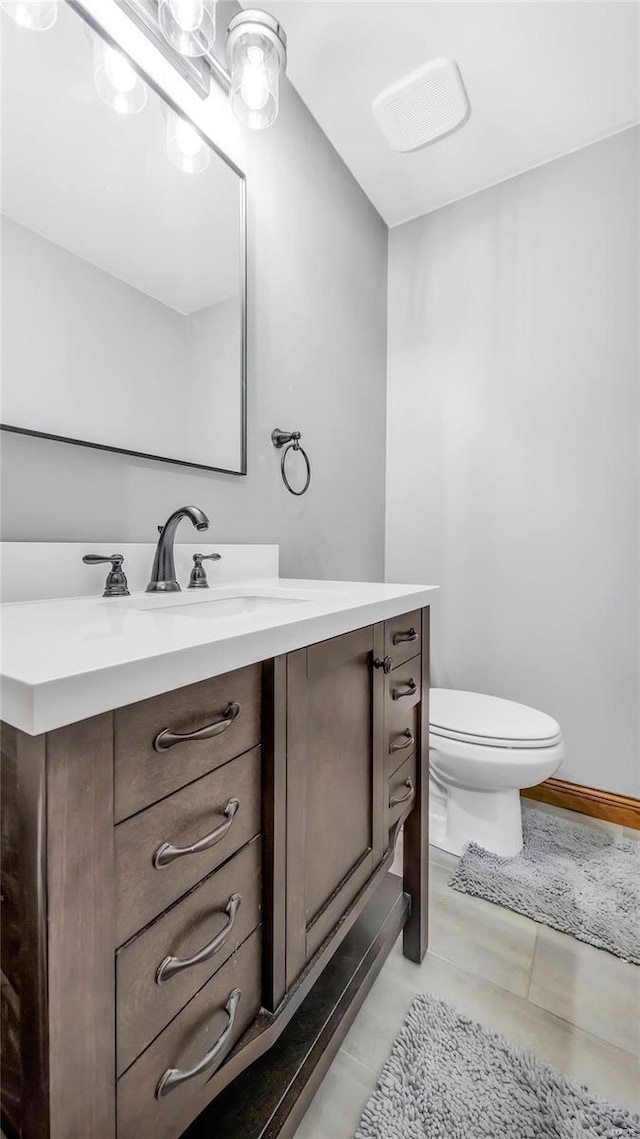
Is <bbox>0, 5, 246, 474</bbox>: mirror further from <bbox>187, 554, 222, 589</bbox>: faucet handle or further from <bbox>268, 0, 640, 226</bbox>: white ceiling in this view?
<bbox>268, 0, 640, 226</bbox>: white ceiling

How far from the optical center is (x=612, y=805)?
1.72m

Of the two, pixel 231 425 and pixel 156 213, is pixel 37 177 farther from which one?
pixel 231 425

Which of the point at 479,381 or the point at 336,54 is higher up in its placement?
the point at 336,54

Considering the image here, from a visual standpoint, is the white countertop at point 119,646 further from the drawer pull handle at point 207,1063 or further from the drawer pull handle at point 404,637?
the drawer pull handle at point 207,1063

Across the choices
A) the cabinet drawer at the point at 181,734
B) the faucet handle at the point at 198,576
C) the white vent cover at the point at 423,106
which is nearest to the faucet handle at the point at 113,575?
the faucet handle at the point at 198,576

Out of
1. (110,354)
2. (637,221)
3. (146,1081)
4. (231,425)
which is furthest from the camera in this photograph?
(637,221)

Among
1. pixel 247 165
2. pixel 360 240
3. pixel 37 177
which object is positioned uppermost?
pixel 360 240

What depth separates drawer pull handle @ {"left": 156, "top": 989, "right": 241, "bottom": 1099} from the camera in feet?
1.64

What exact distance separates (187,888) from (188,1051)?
189mm

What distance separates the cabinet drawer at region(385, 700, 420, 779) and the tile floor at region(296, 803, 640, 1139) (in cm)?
53

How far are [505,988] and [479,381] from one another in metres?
1.97

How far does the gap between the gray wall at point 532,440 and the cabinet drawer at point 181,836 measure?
61.7 inches

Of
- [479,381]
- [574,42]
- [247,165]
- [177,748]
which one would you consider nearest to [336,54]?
[247,165]

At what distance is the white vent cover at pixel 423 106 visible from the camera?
1.51 meters
